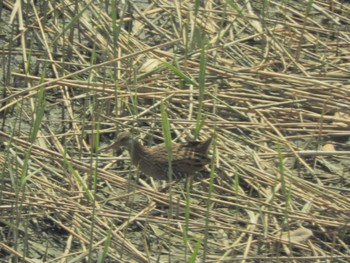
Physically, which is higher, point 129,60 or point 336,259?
point 129,60

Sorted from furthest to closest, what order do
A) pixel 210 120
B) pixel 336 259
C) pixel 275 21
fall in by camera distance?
pixel 275 21 < pixel 210 120 < pixel 336 259

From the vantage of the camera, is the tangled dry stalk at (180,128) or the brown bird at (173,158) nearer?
the tangled dry stalk at (180,128)

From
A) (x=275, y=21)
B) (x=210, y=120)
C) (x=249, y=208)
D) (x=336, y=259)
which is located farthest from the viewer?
(x=275, y=21)

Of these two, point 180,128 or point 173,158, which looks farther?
point 180,128

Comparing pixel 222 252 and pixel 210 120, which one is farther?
pixel 210 120

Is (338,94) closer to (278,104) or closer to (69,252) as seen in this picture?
(278,104)

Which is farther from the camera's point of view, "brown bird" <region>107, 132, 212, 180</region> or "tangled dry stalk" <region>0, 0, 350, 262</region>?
"brown bird" <region>107, 132, 212, 180</region>

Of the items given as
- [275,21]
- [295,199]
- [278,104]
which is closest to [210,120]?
[278,104]
